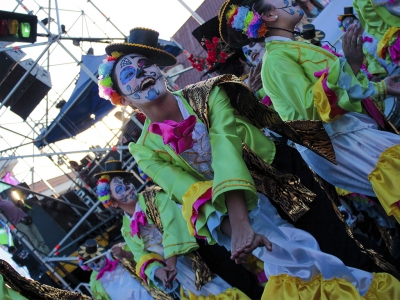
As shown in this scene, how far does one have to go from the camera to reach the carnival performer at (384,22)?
3.45 m

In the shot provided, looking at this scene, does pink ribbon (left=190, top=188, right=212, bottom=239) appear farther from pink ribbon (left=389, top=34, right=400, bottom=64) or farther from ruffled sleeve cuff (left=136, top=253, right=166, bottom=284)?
pink ribbon (left=389, top=34, right=400, bottom=64)

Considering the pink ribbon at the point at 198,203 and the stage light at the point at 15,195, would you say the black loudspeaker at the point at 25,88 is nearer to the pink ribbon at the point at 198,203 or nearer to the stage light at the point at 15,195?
the stage light at the point at 15,195

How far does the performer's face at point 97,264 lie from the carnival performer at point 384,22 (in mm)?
3961

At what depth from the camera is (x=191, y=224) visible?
6.12 ft

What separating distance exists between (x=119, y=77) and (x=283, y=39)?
37.6 inches

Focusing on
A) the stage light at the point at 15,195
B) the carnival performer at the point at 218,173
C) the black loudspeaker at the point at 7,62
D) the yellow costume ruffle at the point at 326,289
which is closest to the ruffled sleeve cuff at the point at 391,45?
the carnival performer at the point at 218,173

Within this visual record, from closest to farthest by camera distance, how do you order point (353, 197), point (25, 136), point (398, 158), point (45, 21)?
point (398, 158)
point (353, 197)
point (45, 21)
point (25, 136)

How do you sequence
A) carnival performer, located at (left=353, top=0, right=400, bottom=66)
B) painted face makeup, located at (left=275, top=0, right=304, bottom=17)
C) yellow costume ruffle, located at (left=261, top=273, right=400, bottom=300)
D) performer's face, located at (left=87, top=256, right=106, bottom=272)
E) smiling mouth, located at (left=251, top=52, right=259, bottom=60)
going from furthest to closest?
performer's face, located at (left=87, top=256, right=106, bottom=272), smiling mouth, located at (left=251, top=52, right=259, bottom=60), carnival performer, located at (left=353, top=0, right=400, bottom=66), painted face makeup, located at (left=275, top=0, right=304, bottom=17), yellow costume ruffle, located at (left=261, top=273, right=400, bottom=300)

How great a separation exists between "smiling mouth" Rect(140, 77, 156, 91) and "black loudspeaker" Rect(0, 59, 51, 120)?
226 inches

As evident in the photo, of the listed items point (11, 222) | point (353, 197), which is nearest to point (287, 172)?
point (353, 197)

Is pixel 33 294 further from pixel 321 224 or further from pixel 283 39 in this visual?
pixel 283 39

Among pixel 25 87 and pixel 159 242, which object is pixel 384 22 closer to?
pixel 159 242

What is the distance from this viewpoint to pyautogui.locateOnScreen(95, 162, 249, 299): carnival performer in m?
2.90

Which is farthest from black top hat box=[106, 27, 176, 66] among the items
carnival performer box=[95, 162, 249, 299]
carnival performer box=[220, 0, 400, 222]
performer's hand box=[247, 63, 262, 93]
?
carnival performer box=[95, 162, 249, 299]
